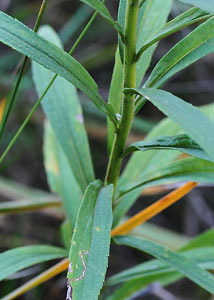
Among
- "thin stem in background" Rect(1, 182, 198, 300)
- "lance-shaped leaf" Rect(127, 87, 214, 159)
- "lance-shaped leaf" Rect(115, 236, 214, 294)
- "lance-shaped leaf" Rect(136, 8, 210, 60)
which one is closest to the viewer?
"lance-shaped leaf" Rect(127, 87, 214, 159)

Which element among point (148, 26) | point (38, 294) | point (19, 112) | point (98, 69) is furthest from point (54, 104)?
point (98, 69)

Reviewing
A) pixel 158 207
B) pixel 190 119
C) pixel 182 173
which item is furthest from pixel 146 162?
pixel 190 119

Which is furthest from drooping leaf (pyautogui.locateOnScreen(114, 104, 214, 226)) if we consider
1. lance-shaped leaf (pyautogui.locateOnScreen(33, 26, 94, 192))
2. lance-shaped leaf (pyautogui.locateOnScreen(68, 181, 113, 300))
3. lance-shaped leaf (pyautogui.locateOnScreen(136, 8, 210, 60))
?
lance-shaped leaf (pyautogui.locateOnScreen(136, 8, 210, 60))

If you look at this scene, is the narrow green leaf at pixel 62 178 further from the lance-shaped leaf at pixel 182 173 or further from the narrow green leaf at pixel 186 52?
the narrow green leaf at pixel 186 52

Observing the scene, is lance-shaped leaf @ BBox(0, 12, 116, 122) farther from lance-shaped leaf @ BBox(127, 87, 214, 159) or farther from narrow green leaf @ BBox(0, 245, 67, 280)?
narrow green leaf @ BBox(0, 245, 67, 280)

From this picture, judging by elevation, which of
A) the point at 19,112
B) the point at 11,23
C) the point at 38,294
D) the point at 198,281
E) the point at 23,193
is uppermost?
the point at 19,112

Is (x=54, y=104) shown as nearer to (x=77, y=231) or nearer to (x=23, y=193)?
(x=77, y=231)
